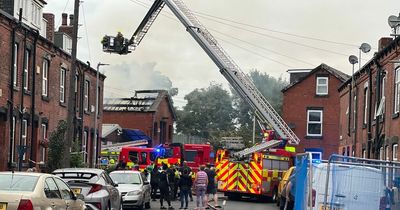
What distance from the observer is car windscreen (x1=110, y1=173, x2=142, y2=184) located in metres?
24.2

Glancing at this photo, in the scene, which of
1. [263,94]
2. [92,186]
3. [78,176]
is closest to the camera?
[92,186]

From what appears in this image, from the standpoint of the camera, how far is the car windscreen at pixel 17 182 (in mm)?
12594

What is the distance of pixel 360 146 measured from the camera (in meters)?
35.9

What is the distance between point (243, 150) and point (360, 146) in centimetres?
650

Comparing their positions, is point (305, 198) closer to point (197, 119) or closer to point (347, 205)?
point (347, 205)

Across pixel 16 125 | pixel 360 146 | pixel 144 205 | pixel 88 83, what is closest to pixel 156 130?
pixel 88 83

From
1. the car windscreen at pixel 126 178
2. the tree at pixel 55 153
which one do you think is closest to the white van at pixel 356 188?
the car windscreen at pixel 126 178

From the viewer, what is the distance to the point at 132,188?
76.2 feet

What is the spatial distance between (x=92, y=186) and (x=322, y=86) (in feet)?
120

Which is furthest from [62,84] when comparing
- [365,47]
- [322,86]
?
[322,86]

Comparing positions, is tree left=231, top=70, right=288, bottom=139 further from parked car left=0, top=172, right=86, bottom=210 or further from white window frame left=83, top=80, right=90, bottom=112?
parked car left=0, top=172, right=86, bottom=210

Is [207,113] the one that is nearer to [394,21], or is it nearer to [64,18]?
[64,18]

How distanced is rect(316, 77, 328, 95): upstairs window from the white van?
129ft

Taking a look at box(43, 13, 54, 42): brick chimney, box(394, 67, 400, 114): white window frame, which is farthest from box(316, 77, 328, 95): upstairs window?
box(394, 67, 400, 114): white window frame
